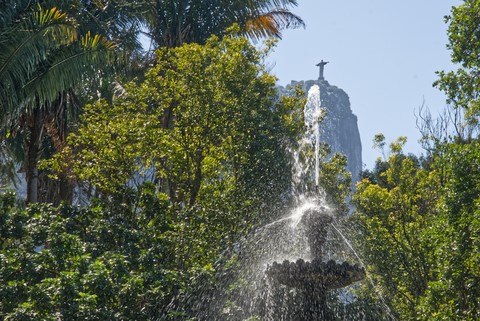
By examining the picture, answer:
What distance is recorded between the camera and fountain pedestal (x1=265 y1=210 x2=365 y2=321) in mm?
11148

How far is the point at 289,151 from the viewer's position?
63.1 feet

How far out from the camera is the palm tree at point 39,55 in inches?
537

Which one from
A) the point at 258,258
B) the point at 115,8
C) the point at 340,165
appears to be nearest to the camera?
the point at 258,258

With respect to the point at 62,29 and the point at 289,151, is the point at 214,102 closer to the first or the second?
the point at 289,151

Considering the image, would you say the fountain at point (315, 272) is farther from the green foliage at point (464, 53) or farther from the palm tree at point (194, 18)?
the palm tree at point (194, 18)

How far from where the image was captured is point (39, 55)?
13.8 meters

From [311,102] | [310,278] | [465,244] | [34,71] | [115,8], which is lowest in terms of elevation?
[310,278]

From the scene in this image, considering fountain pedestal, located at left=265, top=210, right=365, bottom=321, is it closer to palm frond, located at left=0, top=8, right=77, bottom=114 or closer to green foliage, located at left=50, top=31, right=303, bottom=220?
green foliage, located at left=50, top=31, right=303, bottom=220

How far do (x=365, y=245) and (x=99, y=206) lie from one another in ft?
24.7

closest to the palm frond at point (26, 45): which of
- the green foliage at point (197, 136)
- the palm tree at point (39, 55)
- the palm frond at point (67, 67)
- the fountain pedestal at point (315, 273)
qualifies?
the palm tree at point (39, 55)

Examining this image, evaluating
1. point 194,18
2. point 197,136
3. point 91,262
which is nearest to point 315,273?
point 91,262

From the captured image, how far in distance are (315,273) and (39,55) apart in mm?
6041

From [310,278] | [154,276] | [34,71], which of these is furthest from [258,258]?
[34,71]

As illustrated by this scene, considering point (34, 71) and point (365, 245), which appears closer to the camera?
point (34, 71)
